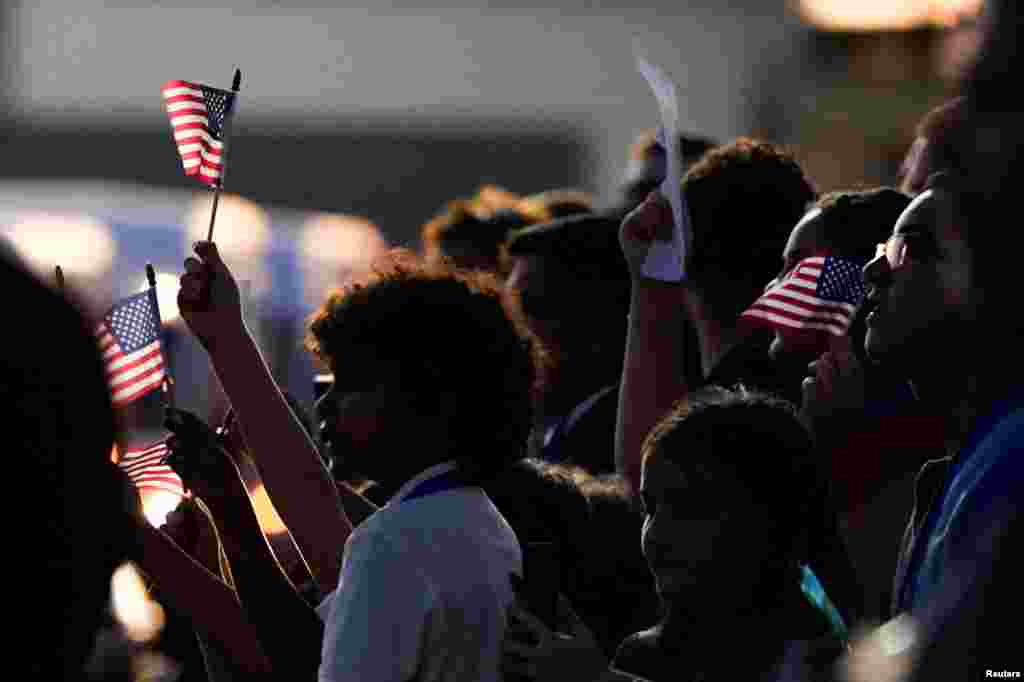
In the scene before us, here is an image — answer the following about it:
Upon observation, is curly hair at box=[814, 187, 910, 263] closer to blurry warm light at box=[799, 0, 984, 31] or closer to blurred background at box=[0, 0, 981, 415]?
blurry warm light at box=[799, 0, 984, 31]

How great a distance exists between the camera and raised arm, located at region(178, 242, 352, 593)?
3805mm

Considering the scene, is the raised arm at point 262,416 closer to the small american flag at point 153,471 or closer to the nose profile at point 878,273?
the small american flag at point 153,471

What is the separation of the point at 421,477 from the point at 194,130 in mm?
1084

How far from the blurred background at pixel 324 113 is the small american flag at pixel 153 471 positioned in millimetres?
13296

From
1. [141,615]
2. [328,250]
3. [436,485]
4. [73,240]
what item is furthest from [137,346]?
[328,250]

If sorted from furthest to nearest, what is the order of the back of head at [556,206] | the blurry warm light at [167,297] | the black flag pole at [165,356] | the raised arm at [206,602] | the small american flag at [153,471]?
the back of head at [556,206] → the blurry warm light at [167,297] → the black flag pole at [165,356] → the small american flag at [153,471] → the raised arm at [206,602]

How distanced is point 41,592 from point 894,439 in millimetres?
2581

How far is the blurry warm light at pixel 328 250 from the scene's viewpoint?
19.1 meters

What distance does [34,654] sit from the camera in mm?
1755

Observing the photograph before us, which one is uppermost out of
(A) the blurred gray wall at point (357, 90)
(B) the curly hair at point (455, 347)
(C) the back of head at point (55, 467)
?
(C) the back of head at point (55, 467)

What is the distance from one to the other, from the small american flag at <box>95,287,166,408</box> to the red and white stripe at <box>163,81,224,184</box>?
0.27m

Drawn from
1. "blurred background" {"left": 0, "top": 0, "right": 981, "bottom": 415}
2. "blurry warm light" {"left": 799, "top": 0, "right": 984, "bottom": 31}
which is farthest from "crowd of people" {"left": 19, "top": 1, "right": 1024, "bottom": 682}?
"blurred background" {"left": 0, "top": 0, "right": 981, "bottom": 415}

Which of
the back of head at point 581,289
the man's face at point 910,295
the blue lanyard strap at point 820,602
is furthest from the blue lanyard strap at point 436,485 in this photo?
the back of head at point 581,289

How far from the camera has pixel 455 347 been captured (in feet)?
11.6
